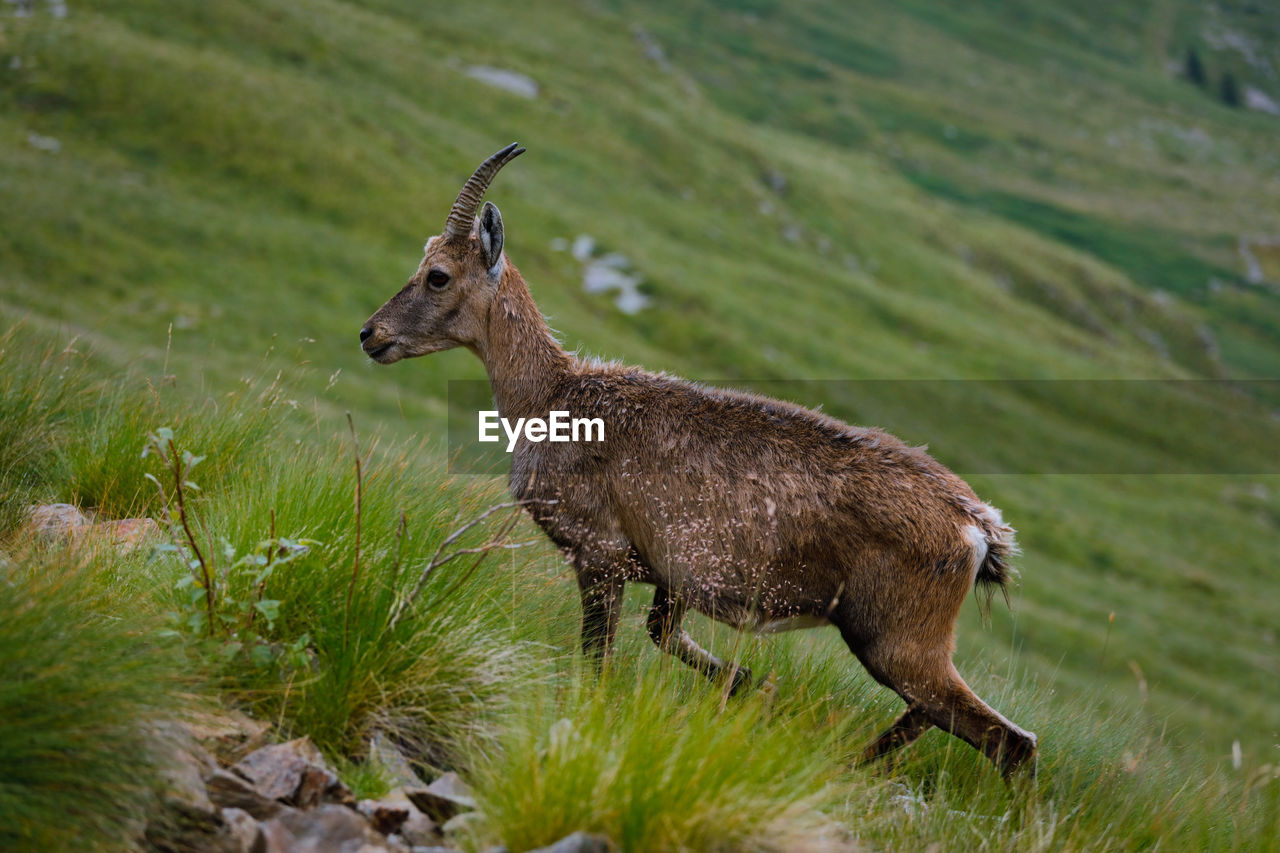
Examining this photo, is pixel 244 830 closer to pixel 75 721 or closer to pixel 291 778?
pixel 291 778

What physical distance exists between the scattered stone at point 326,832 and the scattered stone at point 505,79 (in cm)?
8530

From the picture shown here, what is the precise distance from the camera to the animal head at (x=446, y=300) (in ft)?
31.1

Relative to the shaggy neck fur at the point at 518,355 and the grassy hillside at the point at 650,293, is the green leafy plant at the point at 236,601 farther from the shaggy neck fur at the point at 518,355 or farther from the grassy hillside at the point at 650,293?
the shaggy neck fur at the point at 518,355

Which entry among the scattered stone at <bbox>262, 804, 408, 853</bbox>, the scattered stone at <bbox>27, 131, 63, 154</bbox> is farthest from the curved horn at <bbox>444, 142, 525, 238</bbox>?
the scattered stone at <bbox>27, 131, 63, 154</bbox>

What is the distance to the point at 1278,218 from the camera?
168375mm

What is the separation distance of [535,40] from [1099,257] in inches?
3468

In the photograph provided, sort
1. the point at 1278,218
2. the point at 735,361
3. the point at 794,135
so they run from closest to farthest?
the point at 735,361 → the point at 794,135 → the point at 1278,218

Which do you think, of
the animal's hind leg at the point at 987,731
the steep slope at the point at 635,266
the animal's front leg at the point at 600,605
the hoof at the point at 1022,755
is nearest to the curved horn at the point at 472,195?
the animal's front leg at the point at 600,605

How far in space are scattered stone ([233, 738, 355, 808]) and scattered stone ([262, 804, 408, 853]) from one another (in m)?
0.15

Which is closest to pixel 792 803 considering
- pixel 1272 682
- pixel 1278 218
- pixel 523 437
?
pixel 523 437

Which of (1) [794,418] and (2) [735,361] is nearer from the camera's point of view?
(1) [794,418]

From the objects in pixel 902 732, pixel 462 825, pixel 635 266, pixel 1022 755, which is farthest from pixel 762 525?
pixel 635 266

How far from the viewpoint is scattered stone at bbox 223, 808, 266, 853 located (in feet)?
15.8

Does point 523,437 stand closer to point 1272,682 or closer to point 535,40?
point 1272,682
